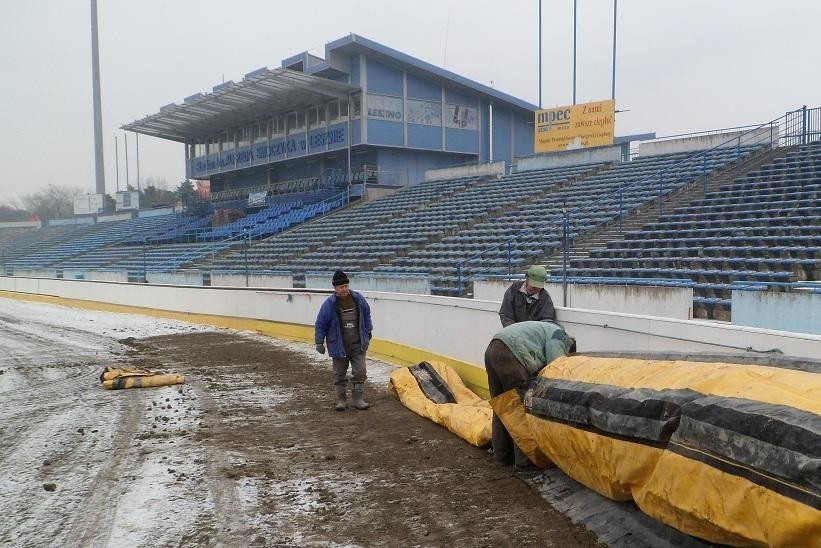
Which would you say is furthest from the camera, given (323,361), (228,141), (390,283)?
(228,141)

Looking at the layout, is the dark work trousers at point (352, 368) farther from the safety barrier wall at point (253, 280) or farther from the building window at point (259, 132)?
the building window at point (259, 132)

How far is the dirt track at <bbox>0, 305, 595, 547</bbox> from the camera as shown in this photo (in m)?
4.07

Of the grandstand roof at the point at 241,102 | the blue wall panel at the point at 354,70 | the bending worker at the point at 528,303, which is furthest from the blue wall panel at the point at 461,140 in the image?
the bending worker at the point at 528,303

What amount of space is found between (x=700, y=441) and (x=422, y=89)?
30838 millimetres

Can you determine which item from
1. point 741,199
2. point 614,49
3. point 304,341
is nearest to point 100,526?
point 304,341

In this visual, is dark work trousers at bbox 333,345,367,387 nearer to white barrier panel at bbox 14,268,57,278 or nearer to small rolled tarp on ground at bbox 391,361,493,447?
small rolled tarp on ground at bbox 391,361,493,447

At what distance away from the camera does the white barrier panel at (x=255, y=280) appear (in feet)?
57.9

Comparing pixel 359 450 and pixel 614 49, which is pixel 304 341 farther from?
pixel 614 49

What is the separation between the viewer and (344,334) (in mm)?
7789

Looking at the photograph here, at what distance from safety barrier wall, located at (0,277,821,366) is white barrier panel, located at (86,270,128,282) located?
3.16m

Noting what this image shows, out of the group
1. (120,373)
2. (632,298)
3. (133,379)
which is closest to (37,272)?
(120,373)

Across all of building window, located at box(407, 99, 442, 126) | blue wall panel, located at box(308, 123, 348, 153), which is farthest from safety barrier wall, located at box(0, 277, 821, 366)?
building window, located at box(407, 99, 442, 126)

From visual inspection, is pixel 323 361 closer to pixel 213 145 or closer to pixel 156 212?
pixel 213 145

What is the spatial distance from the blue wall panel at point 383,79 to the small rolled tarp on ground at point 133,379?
23.6 m
